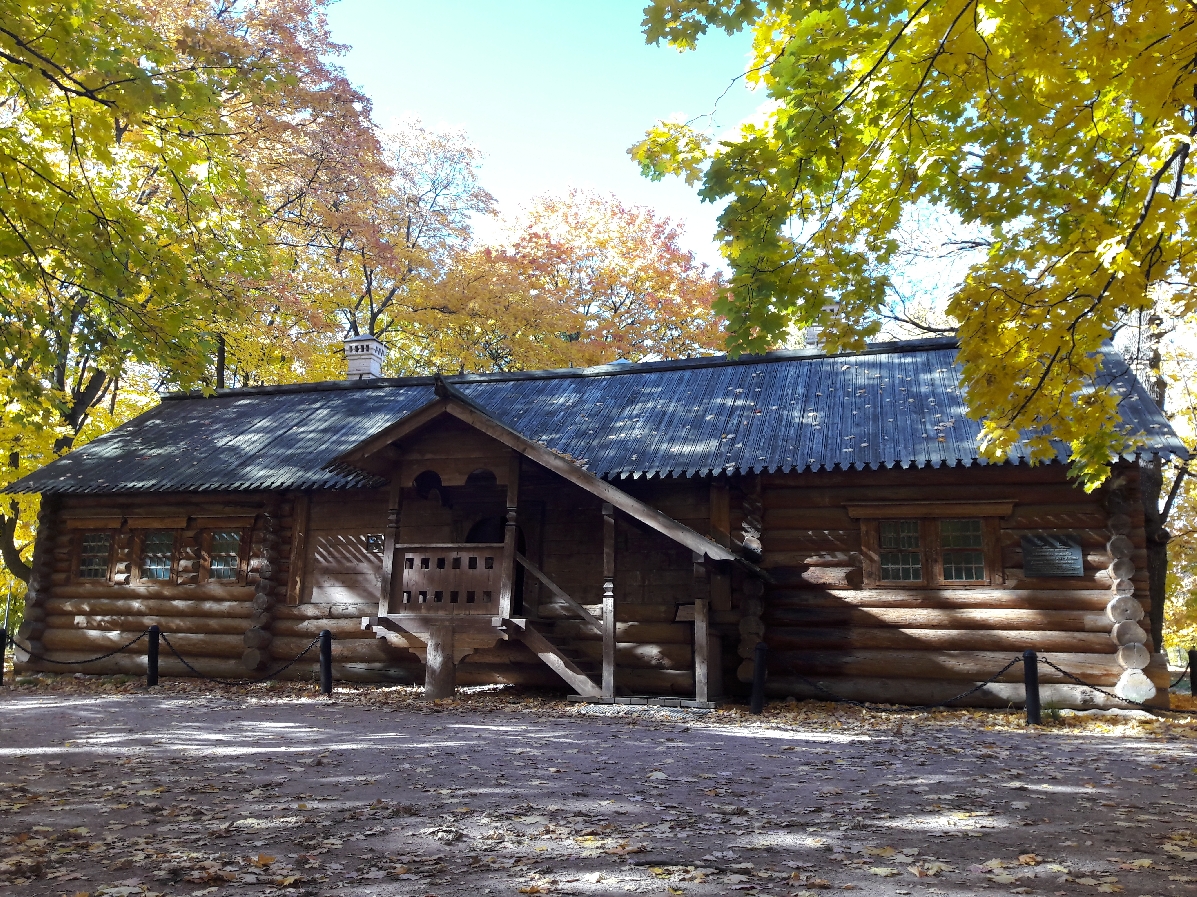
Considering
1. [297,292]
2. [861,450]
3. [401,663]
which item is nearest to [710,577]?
[861,450]

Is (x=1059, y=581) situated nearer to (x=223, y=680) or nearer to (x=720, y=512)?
(x=720, y=512)

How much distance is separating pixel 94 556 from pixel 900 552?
15181 mm

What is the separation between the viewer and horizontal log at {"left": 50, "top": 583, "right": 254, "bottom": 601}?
1712cm

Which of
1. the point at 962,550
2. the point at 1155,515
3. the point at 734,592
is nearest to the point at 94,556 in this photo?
the point at 734,592

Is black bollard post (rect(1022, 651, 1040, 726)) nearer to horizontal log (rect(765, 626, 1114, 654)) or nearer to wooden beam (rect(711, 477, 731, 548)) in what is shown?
horizontal log (rect(765, 626, 1114, 654))

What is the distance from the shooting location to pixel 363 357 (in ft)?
70.8

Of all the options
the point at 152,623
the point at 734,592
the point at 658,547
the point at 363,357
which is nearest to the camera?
the point at 734,592

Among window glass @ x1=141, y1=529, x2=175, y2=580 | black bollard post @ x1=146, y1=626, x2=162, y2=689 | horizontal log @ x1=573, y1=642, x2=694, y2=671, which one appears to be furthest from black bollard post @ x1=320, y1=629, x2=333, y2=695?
window glass @ x1=141, y1=529, x2=175, y2=580

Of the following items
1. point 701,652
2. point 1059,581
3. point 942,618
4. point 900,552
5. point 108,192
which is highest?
point 108,192

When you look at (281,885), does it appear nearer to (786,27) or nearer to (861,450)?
(786,27)

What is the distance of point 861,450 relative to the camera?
44.8 feet

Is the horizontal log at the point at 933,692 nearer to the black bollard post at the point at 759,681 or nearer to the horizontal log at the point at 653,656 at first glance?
the black bollard post at the point at 759,681

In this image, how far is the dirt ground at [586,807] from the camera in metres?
4.91

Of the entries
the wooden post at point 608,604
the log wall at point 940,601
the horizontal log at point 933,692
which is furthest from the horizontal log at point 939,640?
the wooden post at point 608,604
